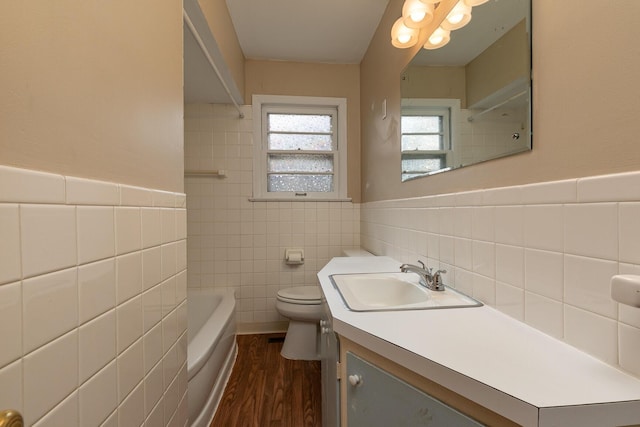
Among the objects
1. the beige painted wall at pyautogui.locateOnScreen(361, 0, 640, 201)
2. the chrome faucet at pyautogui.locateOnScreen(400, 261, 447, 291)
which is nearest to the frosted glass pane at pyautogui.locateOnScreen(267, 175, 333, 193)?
the chrome faucet at pyautogui.locateOnScreen(400, 261, 447, 291)

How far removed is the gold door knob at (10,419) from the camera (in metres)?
0.33

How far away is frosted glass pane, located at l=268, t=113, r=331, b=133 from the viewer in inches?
102

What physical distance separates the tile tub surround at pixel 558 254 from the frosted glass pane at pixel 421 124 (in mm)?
411

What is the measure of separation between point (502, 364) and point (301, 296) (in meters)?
1.62

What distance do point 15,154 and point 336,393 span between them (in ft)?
3.34

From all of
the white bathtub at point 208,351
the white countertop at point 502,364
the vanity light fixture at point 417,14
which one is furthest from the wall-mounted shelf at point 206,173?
the white countertop at point 502,364

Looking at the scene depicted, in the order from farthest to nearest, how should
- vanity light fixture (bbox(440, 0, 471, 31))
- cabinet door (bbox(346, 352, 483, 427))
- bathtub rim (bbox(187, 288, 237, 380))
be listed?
bathtub rim (bbox(187, 288, 237, 380)) → vanity light fixture (bbox(440, 0, 471, 31)) → cabinet door (bbox(346, 352, 483, 427))

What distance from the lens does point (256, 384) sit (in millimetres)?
1779

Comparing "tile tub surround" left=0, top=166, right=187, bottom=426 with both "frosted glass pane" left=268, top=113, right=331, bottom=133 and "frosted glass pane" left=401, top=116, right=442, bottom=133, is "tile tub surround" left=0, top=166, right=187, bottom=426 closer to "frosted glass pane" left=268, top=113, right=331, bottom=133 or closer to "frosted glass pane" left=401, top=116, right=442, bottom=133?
"frosted glass pane" left=401, top=116, right=442, bottom=133

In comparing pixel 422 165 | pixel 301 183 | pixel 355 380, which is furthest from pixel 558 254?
pixel 301 183

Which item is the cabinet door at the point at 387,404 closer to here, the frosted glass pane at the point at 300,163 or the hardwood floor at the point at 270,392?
the hardwood floor at the point at 270,392

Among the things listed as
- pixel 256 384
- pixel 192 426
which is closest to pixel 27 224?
pixel 192 426

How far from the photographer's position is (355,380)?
2.61 ft

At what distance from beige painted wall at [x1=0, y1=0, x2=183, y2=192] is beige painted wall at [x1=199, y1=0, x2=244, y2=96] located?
688 millimetres
